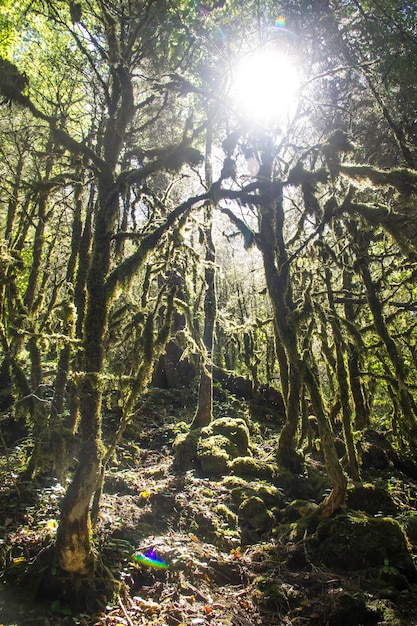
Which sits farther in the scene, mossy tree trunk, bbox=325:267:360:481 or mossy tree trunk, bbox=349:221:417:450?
mossy tree trunk, bbox=325:267:360:481

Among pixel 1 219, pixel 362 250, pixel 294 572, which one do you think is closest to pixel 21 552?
pixel 294 572

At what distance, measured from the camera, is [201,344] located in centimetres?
793

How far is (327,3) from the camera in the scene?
342 inches

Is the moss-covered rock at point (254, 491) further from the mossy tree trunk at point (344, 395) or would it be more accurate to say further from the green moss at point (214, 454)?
the mossy tree trunk at point (344, 395)

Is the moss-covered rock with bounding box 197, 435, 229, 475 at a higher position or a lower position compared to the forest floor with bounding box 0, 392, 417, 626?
higher

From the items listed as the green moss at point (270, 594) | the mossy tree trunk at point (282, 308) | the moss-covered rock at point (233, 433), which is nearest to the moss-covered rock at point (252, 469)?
the mossy tree trunk at point (282, 308)

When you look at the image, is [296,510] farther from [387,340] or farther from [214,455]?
[387,340]

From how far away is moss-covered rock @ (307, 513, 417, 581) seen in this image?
19.4ft

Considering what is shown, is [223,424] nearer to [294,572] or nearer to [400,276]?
[294,572]

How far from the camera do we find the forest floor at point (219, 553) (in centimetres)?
470

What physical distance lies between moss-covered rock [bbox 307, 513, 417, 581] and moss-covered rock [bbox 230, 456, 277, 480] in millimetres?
2975

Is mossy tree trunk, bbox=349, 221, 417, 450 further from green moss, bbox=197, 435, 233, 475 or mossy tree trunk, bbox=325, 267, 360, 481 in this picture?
green moss, bbox=197, 435, 233, 475

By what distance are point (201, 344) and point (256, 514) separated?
3569mm

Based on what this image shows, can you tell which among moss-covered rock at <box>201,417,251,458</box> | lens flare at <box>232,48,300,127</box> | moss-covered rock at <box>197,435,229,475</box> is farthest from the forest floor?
lens flare at <box>232,48,300,127</box>
